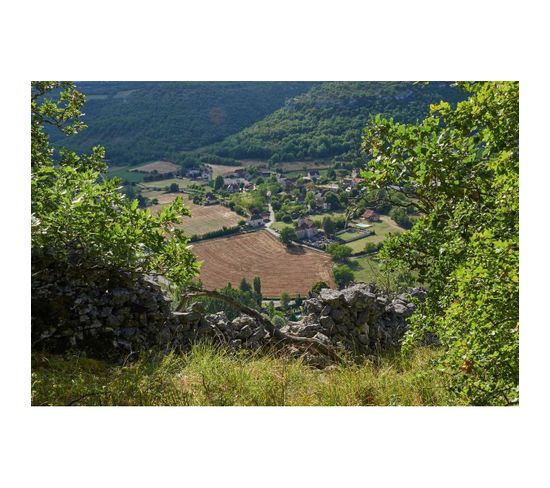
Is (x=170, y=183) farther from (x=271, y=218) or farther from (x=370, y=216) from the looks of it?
(x=370, y=216)

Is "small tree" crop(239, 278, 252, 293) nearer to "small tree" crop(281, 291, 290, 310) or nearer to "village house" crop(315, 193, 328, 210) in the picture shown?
"small tree" crop(281, 291, 290, 310)

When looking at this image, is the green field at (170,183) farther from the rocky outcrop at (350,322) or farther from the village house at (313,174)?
the rocky outcrop at (350,322)

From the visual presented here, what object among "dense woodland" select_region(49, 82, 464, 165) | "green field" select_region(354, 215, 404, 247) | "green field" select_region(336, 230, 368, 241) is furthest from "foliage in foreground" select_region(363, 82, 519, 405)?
"green field" select_region(336, 230, 368, 241)

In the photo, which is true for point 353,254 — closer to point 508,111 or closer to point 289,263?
point 289,263

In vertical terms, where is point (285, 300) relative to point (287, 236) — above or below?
below

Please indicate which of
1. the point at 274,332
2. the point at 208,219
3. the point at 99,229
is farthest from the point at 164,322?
the point at 208,219
